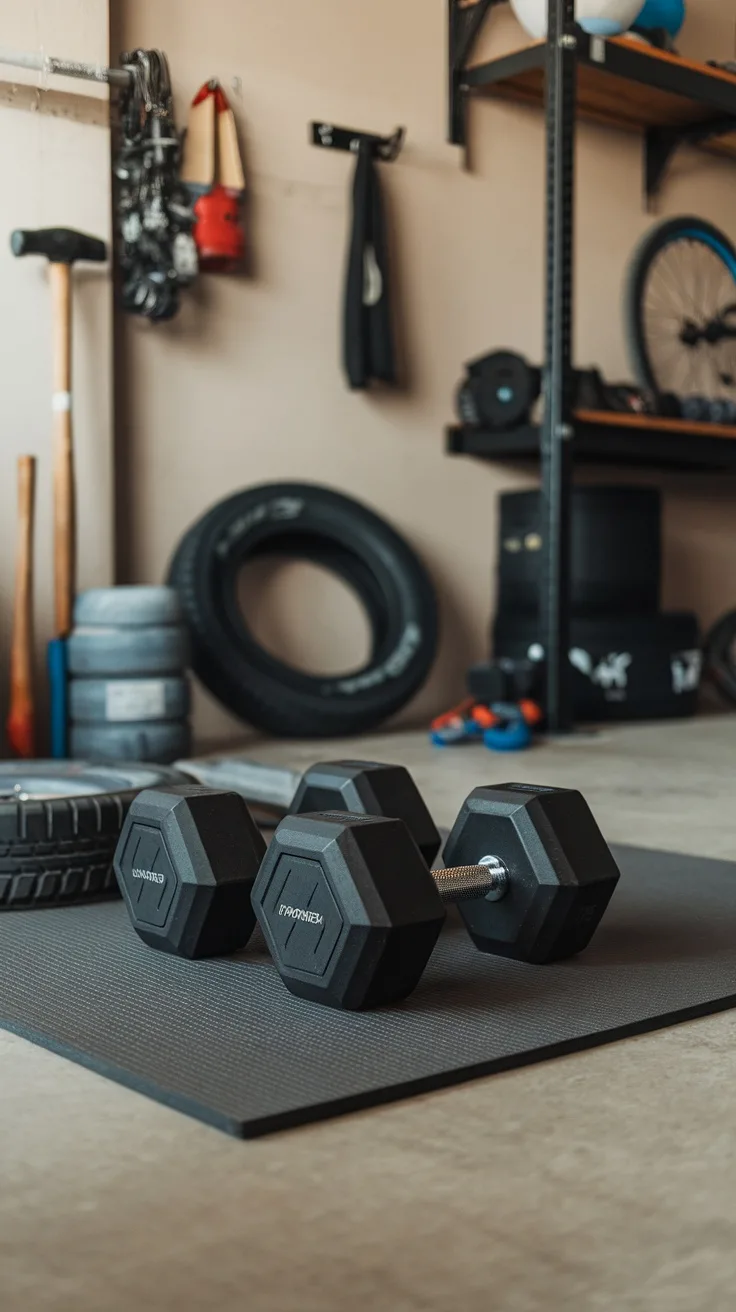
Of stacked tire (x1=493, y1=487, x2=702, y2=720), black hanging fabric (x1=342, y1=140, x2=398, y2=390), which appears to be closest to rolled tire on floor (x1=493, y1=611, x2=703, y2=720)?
stacked tire (x1=493, y1=487, x2=702, y2=720)

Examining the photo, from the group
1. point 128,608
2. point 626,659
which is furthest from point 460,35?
point 128,608

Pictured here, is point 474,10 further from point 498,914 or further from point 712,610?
point 498,914

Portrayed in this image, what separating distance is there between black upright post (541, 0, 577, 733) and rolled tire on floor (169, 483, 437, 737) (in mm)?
462

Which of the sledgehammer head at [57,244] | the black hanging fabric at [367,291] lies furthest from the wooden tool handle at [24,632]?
the black hanging fabric at [367,291]

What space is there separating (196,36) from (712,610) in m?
3.01

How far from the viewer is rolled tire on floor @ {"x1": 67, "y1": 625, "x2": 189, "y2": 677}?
3.57 meters

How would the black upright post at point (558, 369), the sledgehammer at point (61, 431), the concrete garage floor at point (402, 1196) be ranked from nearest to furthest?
the concrete garage floor at point (402, 1196) → the sledgehammer at point (61, 431) → the black upright post at point (558, 369)

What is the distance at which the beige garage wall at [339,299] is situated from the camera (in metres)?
4.25

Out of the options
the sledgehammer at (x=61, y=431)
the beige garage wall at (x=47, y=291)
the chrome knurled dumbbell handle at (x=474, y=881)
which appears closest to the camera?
the chrome knurled dumbbell handle at (x=474, y=881)

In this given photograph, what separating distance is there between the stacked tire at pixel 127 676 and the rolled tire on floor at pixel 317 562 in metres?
0.48

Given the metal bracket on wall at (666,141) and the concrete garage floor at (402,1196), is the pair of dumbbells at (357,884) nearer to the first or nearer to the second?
the concrete garage floor at (402,1196)

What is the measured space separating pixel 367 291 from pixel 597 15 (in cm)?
107

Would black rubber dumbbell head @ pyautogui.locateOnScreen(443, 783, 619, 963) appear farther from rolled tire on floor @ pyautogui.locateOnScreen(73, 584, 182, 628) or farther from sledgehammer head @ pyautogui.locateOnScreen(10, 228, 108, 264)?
sledgehammer head @ pyautogui.locateOnScreen(10, 228, 108, 264)

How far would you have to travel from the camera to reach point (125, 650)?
3566mm
